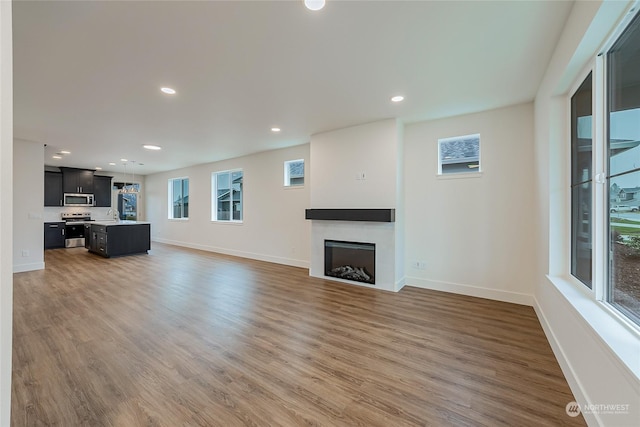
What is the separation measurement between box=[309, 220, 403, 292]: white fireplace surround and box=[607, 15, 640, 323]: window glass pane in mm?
2569

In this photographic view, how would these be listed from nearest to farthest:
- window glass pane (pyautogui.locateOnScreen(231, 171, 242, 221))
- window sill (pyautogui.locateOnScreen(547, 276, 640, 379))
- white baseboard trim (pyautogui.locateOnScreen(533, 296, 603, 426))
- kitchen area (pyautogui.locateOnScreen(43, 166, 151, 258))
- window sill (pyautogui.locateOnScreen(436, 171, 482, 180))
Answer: window sill (pyautogui.locateOnScreen(547, 276, 640, 379))
white baseboard trim (pyautogui.locateOnScreen(533, 296, 603, 426))
window sill (pyautogui.locateOnScreen(436, 171, 482, 180))
kitchen area (pyautogui.locateOnScreen(43, 166, 151, 258))
window glass pane (pyautogui.locateOnScreen(231, 171, 242, 221))

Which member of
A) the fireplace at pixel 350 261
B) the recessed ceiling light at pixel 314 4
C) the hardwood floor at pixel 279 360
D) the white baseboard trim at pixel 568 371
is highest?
the recessed ceiling light at pixel 314 4

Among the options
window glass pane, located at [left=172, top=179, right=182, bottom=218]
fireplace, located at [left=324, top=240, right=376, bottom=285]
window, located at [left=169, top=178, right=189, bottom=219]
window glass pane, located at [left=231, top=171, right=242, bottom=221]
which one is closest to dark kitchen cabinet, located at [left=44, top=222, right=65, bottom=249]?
window, located at [left=169, top=178, right=189, bottom=219]

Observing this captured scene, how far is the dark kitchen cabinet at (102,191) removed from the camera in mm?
9266

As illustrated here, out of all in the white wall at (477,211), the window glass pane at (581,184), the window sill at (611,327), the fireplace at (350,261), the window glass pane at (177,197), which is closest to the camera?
the window sill at (611,327)

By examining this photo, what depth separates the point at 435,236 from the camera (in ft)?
13.7

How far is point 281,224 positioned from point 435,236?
11.1 ft

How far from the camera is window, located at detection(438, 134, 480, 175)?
3.94m

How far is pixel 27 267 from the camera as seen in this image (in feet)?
17.6

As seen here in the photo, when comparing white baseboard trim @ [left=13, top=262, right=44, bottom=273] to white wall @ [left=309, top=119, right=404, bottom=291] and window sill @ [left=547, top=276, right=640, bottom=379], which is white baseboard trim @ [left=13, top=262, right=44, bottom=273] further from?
window sill @ [left=547, top=276, right=640, bottom=379]

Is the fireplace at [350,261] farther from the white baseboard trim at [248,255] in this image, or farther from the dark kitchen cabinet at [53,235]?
the dark kitchen cabinet at [53,235]

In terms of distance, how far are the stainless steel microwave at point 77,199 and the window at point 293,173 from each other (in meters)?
7.82

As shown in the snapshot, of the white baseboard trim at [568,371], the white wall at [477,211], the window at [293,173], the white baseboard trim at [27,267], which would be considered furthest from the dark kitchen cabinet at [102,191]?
the white baseboard trim at [568,371]

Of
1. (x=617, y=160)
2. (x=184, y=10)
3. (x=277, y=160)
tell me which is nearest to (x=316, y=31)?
(x=184, y=10)
